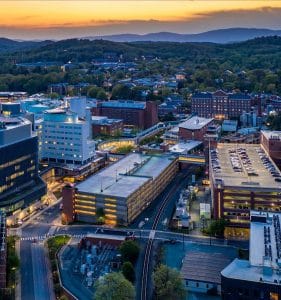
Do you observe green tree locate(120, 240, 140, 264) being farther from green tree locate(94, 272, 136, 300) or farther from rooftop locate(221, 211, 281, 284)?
rooftop locate(221, 211, 281, 284)

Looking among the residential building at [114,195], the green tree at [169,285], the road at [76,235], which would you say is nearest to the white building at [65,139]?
the residential building at [114,195]

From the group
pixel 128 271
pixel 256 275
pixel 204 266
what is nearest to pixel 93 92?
pixel 128 271

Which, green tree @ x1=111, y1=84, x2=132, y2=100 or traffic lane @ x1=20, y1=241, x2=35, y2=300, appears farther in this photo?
green tree @ x1=111, y1=84, x2=132, y2=100

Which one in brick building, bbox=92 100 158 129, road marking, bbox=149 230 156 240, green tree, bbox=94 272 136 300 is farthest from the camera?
brick building, bbox=92 100 158 129

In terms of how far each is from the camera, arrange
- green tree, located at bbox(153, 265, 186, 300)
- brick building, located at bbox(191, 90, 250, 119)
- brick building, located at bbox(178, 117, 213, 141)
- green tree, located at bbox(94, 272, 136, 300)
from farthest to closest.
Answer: brick building, located at bbox(191, 90, 250, 119) < brick building, located at bbox(178, 117, 213, 141) < green tree, located at bbox(153, 265, 186, 300) < green tree, located at bbox(94, 272, 136, 300)

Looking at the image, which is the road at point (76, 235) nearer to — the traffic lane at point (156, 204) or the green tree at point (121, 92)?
the traffic lane at point (156, 204)

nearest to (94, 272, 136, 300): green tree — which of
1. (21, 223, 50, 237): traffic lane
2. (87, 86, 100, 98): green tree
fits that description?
(21, 223, 50, 237): traffic lane

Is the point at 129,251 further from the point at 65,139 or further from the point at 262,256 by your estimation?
the point at 65,139
